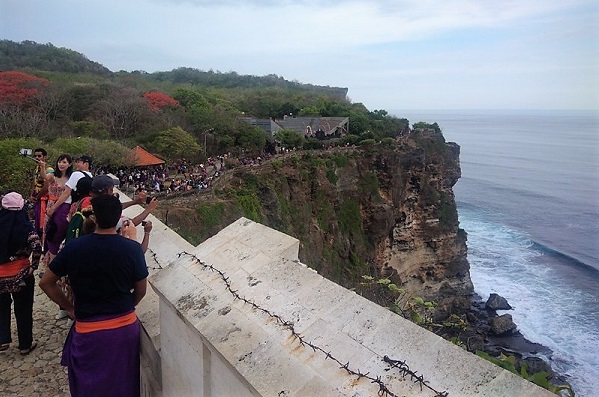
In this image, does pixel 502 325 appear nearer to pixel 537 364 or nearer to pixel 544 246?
pixel 537 364

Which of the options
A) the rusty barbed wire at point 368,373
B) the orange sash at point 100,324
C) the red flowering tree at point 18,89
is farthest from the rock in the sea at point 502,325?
the red flowering tree at point 18,89

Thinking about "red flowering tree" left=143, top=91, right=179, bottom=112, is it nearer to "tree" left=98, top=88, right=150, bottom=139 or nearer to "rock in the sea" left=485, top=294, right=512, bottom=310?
"tree" left=98, top=88, right=150, bottom=139

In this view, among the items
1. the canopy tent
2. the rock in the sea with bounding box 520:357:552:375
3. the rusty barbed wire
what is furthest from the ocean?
the rusty barbed wire

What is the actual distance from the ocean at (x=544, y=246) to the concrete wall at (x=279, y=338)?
24.4 m

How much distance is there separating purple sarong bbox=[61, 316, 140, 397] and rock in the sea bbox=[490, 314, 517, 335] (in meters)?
32.1

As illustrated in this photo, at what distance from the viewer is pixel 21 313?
440 centimetres

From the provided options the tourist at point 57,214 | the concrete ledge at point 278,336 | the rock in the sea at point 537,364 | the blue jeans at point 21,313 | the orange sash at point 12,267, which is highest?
the concrete ledge at point 278,336

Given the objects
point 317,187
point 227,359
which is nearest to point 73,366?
point 227,359

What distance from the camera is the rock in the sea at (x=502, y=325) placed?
101 feet

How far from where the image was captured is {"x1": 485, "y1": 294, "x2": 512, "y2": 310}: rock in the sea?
113 ft

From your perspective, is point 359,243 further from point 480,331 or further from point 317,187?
point 480,331

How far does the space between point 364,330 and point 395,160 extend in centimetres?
3510

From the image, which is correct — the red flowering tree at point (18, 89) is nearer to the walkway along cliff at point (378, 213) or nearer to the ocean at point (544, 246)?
the walkway along cliff at point (378, 213)

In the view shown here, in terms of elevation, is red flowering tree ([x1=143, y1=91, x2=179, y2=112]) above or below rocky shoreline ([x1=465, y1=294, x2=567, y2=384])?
above
